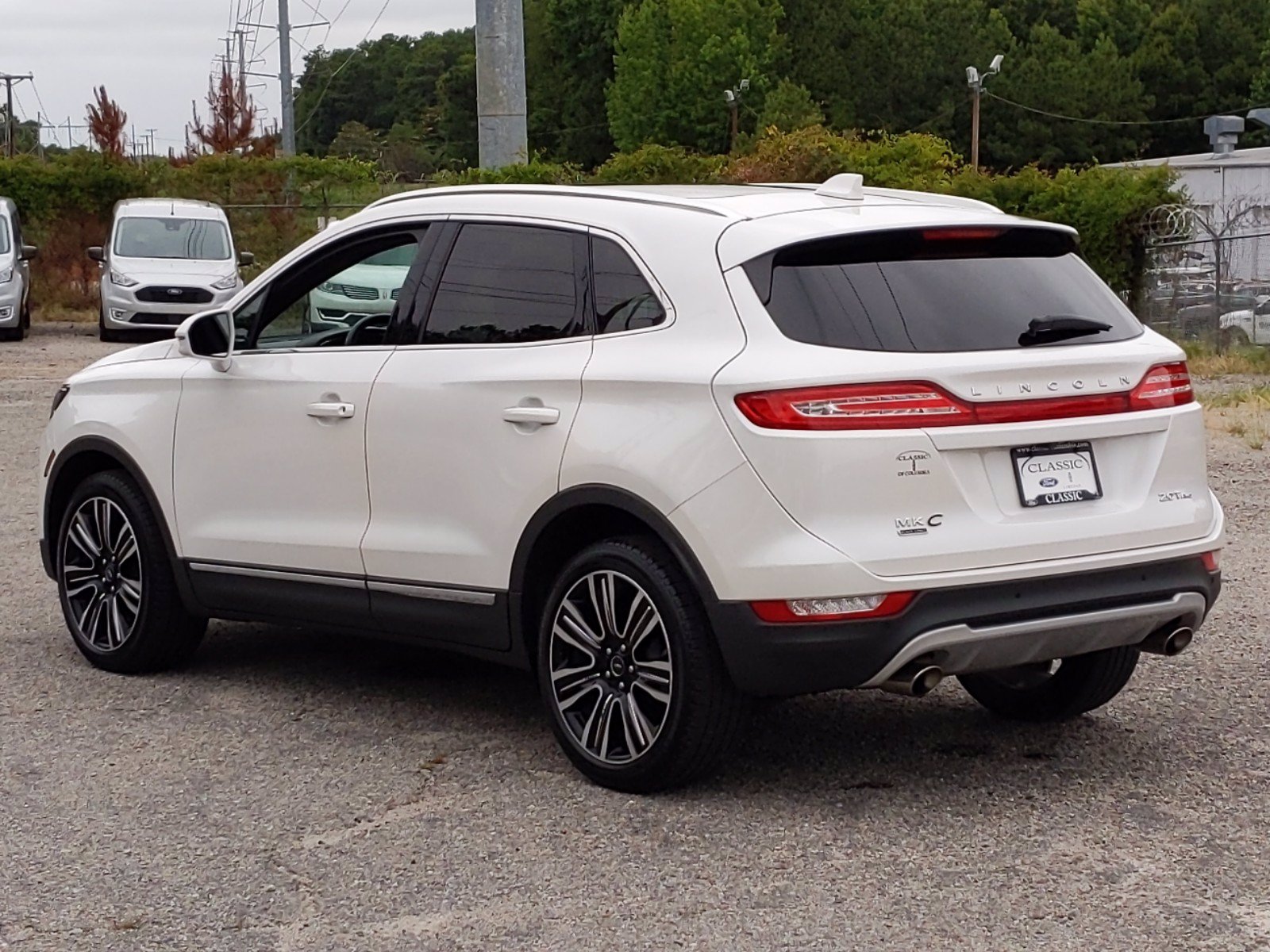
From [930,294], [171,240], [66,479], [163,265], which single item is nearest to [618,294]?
[930,294]

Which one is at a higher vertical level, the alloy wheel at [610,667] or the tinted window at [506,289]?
the tinted window at [506,289]

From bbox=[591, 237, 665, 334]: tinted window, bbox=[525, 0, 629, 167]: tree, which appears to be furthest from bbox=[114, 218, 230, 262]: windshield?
bbox=[525, 0, 629, 167]: tree

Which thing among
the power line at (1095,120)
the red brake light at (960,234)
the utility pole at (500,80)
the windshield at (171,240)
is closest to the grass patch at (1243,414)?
the red brake light at (960,234)

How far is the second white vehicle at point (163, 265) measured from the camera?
88.9ft

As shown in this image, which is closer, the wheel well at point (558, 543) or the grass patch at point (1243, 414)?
the wheel well at point (558, 543)

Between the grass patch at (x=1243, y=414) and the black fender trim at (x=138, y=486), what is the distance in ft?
32.5

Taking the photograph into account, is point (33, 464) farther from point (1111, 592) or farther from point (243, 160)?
point (243, 160)

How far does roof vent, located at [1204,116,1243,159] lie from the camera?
55.7 meters

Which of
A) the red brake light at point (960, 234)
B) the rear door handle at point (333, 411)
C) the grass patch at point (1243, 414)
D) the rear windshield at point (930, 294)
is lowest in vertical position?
the grass patch at point (1243, 414)

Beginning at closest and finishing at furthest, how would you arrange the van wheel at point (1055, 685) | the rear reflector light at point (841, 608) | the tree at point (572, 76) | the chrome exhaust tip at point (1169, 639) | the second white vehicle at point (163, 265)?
1. the rear reflector light at point (841, 608)
2. the chrome exhaust tip at point (1169, 639)
3. the van wheel at point (1055, 685)
4. the second white vehicle at point (163, 265)
5. the tree at point (572, 76)

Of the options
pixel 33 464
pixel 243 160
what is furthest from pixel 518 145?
pixel 33 464

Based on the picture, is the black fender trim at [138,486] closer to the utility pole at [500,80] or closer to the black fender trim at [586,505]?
the black fender trim at [586,505]

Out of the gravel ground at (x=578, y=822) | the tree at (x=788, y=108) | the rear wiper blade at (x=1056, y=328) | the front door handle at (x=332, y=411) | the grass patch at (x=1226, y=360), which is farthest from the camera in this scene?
the tree at (x=788, y=108)

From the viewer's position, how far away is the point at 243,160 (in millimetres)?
36000
